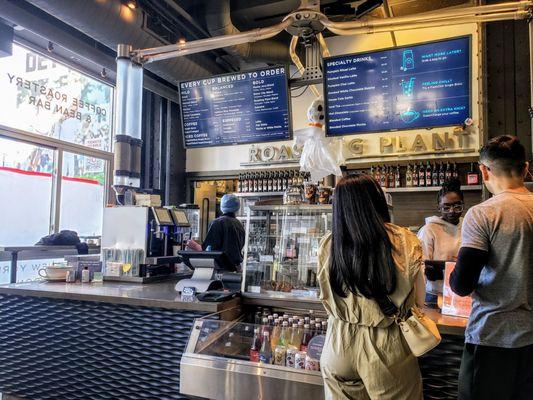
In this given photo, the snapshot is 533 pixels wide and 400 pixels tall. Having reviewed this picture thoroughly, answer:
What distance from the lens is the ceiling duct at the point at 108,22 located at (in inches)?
131

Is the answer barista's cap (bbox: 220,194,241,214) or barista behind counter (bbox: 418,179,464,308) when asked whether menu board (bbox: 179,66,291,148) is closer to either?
barista's cap (bbox: 220,194,241,214)

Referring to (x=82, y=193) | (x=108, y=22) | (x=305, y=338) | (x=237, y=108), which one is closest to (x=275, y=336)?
(x=305, y=338)

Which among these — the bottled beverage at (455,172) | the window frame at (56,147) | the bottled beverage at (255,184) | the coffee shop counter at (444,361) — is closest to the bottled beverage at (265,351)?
the coffee shop counter at (444,361)

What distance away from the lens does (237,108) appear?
13.1ft

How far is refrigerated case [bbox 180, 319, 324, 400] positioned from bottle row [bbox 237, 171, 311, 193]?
3361 millimetres

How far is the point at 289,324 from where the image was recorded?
217 cm

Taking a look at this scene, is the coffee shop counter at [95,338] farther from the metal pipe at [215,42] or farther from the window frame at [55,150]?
the window frame at [55,150]

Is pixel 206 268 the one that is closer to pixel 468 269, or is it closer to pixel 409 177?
pixel 468 269

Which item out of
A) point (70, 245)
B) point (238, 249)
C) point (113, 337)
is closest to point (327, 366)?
point (113, 337)

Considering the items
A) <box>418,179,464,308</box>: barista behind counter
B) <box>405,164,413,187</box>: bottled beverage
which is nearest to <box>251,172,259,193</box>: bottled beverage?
<box>405,164,413,187</box>: bottled beverage

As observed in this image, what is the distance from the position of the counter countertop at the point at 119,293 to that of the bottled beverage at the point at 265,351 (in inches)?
12.0

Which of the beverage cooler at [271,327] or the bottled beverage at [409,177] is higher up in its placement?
the bottled beverage at [409,177]

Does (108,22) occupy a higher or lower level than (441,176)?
higher

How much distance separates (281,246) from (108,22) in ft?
8.93
